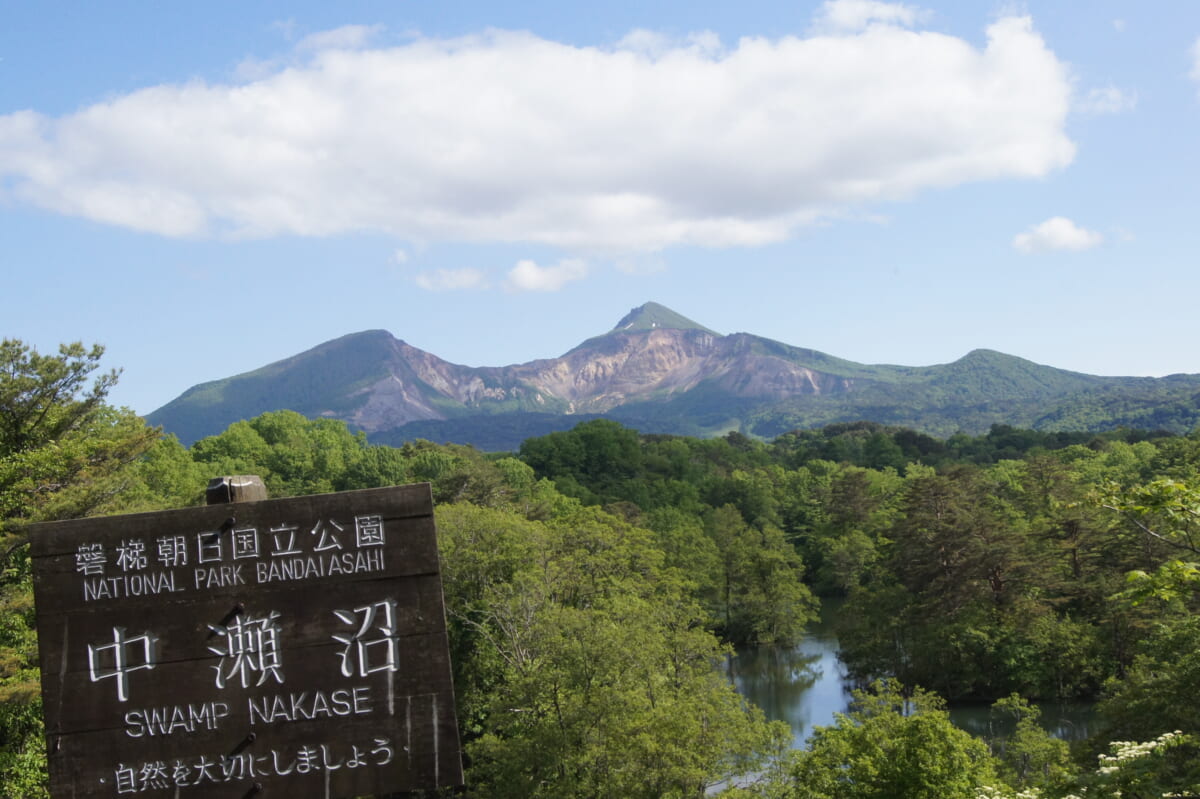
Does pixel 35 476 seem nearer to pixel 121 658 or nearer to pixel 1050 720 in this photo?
pixel 121 658

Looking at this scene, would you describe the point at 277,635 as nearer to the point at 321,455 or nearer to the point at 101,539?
the point at 101,539

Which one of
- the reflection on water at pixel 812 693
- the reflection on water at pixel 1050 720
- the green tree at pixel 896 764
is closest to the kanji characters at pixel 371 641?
the green tree at pixel 896 764

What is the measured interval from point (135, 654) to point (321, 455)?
6045 cm

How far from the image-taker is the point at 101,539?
455cm

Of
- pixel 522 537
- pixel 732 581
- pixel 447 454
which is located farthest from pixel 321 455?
pixel 522 537

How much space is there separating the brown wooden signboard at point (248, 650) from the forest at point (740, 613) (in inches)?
219

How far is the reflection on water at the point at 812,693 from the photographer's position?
100 ft

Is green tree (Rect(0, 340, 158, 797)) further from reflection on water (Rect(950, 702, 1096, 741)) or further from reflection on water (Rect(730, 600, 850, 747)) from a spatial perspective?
reflection on water (Rect(950, 702, 1096, 741))

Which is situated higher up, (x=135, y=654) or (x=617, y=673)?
(x=135, y=654)

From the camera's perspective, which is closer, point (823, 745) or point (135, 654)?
point (135, 654)

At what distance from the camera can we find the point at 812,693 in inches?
1489

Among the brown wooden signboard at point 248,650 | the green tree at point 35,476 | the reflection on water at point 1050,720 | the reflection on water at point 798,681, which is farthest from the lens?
the reflection on water at point 798,681

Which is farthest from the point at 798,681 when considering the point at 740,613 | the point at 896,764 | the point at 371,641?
the point at 371,641

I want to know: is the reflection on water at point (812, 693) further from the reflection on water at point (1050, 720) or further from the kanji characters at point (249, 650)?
the kanji characters at point (249, 650)
